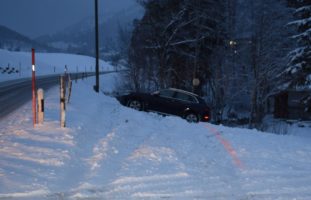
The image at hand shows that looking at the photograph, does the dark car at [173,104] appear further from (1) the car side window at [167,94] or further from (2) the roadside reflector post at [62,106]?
(2) the roadside reflector post at [62,106]

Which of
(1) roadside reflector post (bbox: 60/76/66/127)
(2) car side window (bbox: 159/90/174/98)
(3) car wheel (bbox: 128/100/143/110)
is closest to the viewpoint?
(1) roadside reflector post (bbox: 60/76/66/127)

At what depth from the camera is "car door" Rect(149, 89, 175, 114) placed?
19203 millimetres

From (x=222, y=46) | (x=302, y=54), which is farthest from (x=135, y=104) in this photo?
(x=222, y=46)

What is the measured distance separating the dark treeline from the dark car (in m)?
11.5

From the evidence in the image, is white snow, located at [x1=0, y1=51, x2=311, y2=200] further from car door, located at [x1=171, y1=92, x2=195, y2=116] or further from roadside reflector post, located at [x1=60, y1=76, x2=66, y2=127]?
car door, located at [x1=171, y1=92, x2=195, y2=116]

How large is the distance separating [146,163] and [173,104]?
11.2 m

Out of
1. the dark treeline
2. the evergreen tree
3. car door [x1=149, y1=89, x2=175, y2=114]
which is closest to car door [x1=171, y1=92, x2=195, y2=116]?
car door [x1=149, y1=89, x2=175, y2=114]

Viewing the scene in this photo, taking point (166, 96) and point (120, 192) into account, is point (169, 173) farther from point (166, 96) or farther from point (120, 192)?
point (166, 96)

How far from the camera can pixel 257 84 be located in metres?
30.9

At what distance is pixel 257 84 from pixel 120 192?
2597 cm

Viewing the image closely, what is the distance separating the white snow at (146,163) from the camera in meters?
6.35

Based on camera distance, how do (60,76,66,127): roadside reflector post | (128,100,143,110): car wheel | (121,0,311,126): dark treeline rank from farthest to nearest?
(121,0,311,126): dark treeline < (128,100,143,110): car wheel < (60,76,66,127): roadside reflector post

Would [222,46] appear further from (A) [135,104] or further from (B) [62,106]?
(B) [62,106]

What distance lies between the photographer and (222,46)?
112 feet
